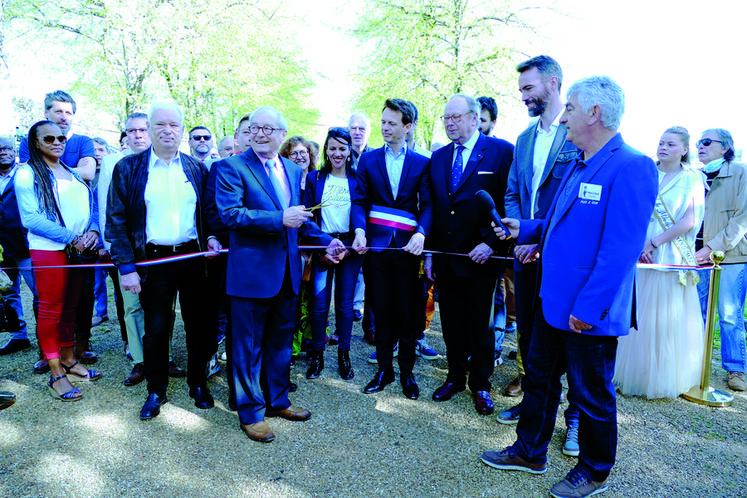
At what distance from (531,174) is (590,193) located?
104cm

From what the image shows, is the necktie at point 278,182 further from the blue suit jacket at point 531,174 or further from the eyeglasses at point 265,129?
the blue suit jacket at point 531,174

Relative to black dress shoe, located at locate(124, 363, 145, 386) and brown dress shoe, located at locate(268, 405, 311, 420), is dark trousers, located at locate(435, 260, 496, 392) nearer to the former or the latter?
brown dress shoe, located at locate(268, 405, 311, 420)

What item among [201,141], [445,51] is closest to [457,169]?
[201,141]

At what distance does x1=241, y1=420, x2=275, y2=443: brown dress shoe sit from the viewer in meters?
3.21

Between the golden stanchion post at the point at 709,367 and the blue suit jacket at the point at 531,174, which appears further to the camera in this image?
the golden stanchion post at the point at 709,367

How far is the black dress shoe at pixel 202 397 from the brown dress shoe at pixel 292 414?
1.86 feet

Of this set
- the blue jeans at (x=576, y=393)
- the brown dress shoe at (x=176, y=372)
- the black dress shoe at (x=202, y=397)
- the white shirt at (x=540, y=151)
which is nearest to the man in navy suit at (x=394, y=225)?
A: the white shirt at (x=540, y=151)

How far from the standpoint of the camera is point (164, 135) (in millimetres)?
3416

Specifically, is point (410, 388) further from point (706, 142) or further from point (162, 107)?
point (706, 142)

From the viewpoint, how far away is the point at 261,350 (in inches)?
139

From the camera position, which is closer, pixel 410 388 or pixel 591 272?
pixel 591 272

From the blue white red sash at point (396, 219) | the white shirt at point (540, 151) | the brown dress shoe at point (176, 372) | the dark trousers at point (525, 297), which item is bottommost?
the brown dress shoe at point (176, 372)

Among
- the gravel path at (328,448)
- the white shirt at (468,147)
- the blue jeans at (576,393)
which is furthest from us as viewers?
the white shirt at (468,147)

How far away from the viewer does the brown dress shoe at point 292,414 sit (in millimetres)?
3525
